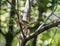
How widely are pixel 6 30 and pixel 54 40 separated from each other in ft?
19.1

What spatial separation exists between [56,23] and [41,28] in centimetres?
10

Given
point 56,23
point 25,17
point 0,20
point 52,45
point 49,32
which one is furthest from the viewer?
point 0,20

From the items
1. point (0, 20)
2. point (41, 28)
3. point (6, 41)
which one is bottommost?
point (6, 41)

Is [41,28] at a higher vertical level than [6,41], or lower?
higher

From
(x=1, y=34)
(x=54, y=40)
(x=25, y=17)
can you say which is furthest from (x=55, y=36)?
(x=1, y=34)

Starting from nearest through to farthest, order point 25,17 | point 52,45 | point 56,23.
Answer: point 56,23 → point 52,45 → point 25,17

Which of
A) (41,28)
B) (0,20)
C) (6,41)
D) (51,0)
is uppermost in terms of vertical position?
(51,0)

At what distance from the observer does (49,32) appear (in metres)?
1.29

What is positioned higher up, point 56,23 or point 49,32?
point 56,23

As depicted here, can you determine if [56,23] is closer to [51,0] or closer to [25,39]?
[51,0]

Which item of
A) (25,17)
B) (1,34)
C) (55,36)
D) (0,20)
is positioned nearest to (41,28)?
(55,36)

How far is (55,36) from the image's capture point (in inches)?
44.8

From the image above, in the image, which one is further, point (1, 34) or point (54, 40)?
point (1, 34)

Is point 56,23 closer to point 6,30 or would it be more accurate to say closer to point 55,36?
point 55,36
